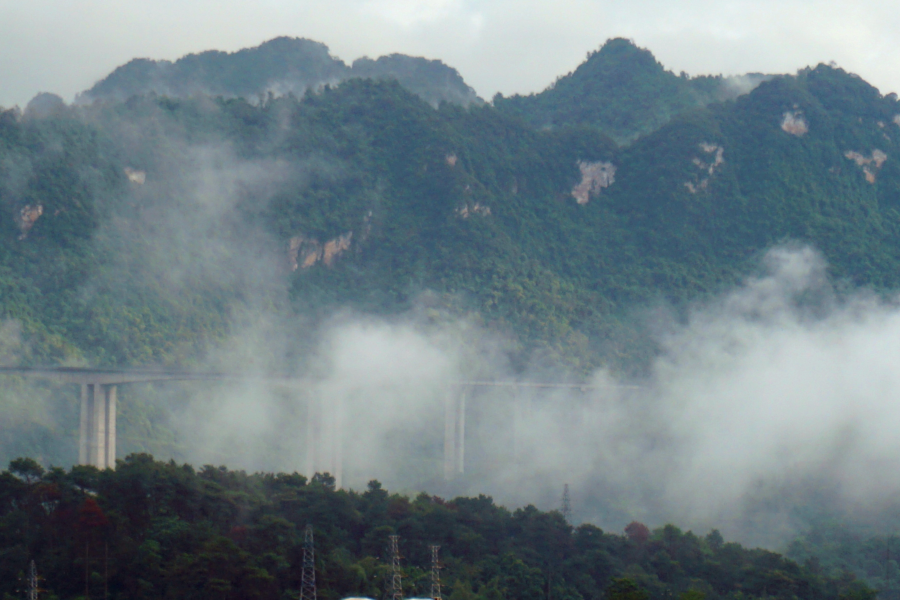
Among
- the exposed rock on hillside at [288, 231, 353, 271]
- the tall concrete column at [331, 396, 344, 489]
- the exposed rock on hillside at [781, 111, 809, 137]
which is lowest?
the tall concrete column at [331, 396, 344, 489]

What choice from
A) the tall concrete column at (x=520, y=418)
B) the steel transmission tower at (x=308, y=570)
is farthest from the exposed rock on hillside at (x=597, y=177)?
the steel transmission tower at (x=308, y=570)

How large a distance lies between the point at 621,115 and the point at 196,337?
241ft

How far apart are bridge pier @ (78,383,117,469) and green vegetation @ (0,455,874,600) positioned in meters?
11.3

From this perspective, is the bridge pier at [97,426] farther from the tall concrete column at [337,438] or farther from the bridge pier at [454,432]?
the bridge pier at [454,432]

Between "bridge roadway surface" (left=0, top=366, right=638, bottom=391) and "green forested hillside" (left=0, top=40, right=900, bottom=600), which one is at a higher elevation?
"green forested hillside" (left=0, top=40, right=900, bottom=600)

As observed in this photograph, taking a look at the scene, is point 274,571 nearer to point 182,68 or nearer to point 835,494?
point 835,494

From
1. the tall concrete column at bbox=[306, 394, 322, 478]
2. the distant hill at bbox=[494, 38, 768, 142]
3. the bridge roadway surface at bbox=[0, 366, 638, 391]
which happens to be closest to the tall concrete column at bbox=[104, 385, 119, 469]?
the bridge roadway surface at bbox=[0, 366, 638, 391]

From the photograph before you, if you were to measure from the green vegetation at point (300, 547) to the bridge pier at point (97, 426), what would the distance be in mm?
11335

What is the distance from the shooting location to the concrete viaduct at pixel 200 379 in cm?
6856

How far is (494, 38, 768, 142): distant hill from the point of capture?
155m

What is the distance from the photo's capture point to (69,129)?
106 metres

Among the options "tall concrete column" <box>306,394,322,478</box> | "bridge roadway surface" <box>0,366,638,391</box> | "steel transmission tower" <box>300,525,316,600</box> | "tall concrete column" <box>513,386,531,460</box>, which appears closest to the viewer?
"steel transmission tower" <box>300,525,316,600</box>

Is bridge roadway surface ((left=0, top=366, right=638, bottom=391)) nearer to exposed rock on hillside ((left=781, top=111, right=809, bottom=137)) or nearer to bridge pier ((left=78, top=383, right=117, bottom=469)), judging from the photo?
bridge pier ((left=78, top=383, right=117, bottom=469))

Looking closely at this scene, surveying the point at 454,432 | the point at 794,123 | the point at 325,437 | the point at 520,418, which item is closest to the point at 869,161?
the point at 794,123
